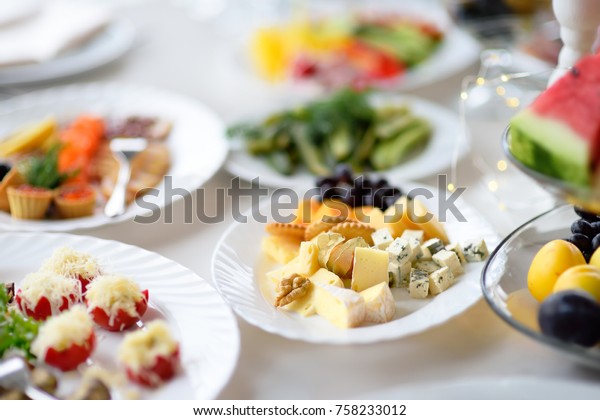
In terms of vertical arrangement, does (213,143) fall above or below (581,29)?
below

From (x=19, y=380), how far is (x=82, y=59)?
135 cm

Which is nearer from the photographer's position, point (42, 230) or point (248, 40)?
point (42, 230)

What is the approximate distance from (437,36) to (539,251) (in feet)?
4.05

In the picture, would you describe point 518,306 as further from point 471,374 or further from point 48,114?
point 48,114

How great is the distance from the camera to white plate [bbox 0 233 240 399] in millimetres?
892

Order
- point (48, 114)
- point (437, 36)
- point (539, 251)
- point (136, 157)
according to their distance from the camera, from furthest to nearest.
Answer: point (437, 36) < point (48, 114) < point (136, 157) < point (539, 251)

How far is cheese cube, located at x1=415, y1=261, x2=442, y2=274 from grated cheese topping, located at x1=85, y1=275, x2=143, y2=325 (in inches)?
16.6

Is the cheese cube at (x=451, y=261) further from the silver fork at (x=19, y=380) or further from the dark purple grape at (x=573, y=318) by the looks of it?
the silver fork at (x=19, y=380)

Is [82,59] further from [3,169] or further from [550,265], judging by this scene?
[550,265]

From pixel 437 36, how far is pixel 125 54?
95 cm

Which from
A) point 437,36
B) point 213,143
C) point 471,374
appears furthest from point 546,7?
point 471,374

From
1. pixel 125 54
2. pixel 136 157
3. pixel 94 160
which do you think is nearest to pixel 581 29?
pixel 136 157
